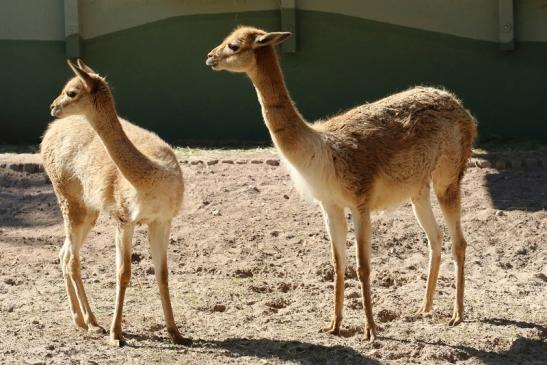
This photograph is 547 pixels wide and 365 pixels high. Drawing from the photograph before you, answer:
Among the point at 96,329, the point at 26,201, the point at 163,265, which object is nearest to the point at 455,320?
the point at 163,265

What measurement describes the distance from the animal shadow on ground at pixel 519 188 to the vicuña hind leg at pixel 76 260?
4464 mm

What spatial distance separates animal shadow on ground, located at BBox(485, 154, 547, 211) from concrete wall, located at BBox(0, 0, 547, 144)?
2.39 m

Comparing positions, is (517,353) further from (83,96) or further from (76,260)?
(83,96)

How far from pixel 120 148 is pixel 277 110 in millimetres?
1086

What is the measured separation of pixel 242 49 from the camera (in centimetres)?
713

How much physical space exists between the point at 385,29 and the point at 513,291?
609 centimetres

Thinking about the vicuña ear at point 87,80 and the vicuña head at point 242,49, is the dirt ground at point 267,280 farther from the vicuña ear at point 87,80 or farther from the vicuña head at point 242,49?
the vicuña head at point 242,49

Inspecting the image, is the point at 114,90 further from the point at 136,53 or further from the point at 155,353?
the point at 155,353

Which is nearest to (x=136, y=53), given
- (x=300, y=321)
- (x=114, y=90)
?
(x=114, y=90)

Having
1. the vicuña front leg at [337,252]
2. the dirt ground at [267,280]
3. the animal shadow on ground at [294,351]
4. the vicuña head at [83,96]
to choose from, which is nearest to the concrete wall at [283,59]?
the dirt ground at [267,280]

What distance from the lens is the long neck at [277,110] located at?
23.3 ft

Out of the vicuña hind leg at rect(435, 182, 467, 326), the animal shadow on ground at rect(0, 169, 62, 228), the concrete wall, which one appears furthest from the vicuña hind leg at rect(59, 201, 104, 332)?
the concrete wall

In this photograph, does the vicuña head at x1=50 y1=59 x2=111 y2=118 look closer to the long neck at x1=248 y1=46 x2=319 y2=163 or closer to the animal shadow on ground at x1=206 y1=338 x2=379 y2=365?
the long neck at x1=248 y1=46 x2=319 y2=163

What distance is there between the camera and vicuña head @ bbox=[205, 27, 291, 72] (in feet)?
23.3
